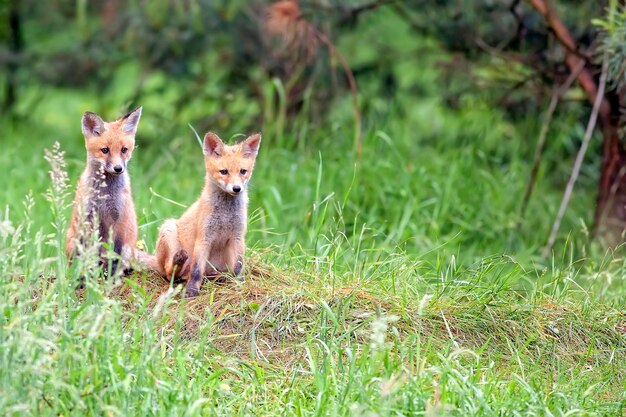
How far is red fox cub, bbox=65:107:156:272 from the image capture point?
17.5 ft

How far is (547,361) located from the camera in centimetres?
491

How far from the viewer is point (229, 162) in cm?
525

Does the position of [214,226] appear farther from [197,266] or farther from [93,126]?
[93,126]

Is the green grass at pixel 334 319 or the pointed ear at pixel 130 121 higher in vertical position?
the pointed ear at pixel 130 121

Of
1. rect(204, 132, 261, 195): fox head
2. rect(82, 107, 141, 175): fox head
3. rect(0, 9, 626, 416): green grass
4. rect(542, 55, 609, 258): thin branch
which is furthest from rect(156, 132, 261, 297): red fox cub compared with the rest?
rect(542, 55, 609, 258): thin branch

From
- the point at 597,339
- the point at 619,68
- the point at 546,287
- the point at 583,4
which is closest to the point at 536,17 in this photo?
the point at 583,4

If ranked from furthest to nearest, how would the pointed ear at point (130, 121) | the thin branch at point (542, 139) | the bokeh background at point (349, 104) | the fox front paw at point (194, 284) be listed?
the bokeh background at point (349, 104), the thin branch at point (542, 139), the pointed ear at point (130, 121), the fox front paw at point (194, 284)

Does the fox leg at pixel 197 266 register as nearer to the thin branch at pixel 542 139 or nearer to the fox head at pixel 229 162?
the fox head at pixel 229 162

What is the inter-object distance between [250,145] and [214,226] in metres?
0.48

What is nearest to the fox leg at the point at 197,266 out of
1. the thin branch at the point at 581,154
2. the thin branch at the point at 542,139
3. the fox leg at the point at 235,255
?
the fox leg at the point at 235,255

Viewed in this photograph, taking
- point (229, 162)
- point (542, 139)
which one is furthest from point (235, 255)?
point (542, 139)

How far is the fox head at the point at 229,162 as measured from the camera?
523cm

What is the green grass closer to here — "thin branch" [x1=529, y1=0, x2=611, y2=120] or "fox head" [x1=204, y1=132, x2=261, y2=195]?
"fox head" [x1=204, y1=132, x2=261, y2=195]

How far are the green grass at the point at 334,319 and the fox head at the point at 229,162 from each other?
500 mm
